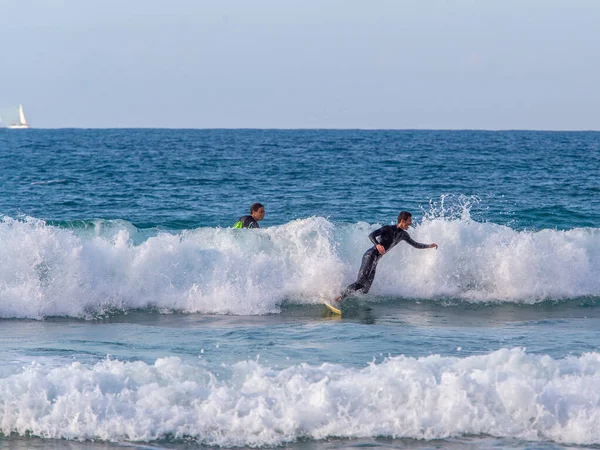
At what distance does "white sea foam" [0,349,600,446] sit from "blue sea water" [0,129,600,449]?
0.02 m

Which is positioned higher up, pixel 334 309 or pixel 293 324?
pixel 334 309

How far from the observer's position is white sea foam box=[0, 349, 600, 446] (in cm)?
712

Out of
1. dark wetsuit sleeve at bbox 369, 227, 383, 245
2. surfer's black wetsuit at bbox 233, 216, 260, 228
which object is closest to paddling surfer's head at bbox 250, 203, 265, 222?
surfer's black wetsuit at bbox 233, 216, 260, 228

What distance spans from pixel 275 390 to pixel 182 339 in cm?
305

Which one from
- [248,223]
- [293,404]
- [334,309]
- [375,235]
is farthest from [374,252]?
[293,404]

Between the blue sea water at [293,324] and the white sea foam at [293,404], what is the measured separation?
18 millimetres

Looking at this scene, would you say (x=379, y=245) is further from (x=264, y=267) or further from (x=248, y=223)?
(x=248, y=223)

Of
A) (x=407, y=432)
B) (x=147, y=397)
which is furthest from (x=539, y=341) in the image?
(x=147, y=397)

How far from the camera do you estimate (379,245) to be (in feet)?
41.2

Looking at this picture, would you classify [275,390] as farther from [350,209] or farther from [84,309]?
[350,209]

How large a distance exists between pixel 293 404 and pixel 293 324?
4209mm

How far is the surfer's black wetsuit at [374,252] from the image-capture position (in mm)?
12836

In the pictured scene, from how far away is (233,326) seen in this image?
11.3 meters

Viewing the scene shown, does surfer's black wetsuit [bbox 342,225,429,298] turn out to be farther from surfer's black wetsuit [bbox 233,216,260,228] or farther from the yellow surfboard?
surfer's black wetsuit [bbox 233,216,260,228]
